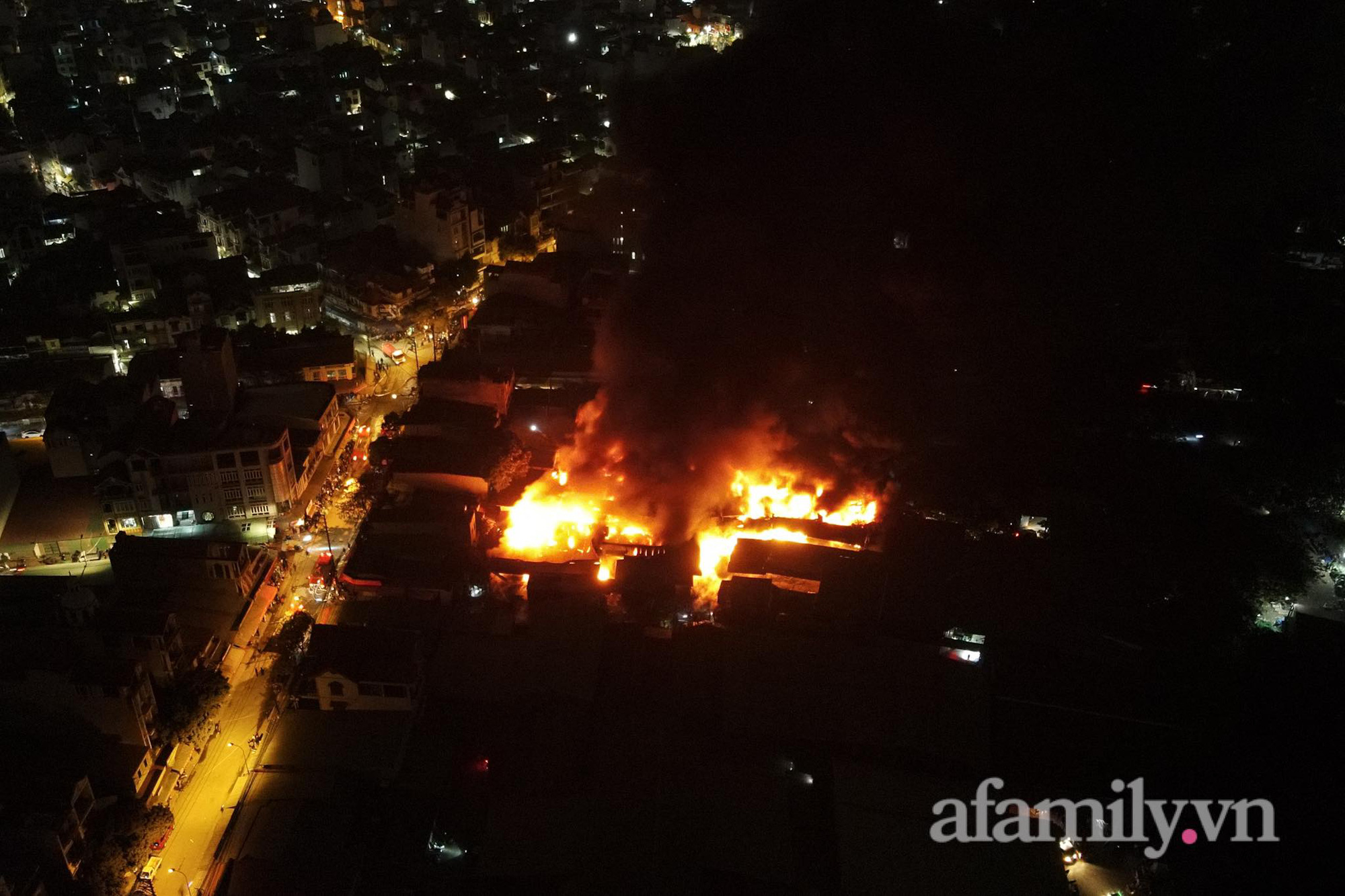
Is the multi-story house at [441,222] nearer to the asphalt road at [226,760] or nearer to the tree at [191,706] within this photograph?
the asphalt road at [226,760]

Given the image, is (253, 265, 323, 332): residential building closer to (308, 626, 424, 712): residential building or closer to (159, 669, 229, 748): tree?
(159, 669, 229, 748): tree

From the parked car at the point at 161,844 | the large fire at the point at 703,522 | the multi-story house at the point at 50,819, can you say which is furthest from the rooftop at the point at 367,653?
the large fire at the point at 703,522

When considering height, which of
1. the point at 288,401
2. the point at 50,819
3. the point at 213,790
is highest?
the point at 288,401

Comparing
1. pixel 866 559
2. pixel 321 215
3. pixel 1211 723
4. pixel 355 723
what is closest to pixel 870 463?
pixel 866 559

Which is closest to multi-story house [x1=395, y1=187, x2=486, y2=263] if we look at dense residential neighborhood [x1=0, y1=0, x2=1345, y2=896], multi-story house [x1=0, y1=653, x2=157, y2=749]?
dense residential neighborhood [x1=0, y1=0, x2=1345, y2=896]

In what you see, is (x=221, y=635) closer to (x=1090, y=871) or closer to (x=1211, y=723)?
(x=1090, y=871)

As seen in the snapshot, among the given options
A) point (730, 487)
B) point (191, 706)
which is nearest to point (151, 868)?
point (191, 706)

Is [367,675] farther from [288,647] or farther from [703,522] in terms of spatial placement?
[703,522]
